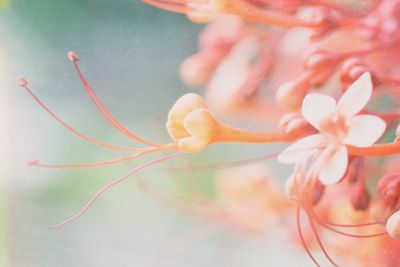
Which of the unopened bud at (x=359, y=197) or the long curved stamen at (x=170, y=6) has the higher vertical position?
the long curved stamen at (x=170, y=6)

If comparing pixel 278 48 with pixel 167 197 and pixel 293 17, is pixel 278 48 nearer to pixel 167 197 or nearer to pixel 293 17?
pixel 293 17

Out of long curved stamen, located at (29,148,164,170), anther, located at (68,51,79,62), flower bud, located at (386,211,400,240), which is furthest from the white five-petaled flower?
anther, located at (68,51,79,62)

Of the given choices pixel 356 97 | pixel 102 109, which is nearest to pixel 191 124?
pixel 102 109

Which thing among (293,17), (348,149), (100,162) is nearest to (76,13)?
(100,162)

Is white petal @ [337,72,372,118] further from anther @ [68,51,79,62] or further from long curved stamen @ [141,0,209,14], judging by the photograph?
anther @ [68,51,79,62]

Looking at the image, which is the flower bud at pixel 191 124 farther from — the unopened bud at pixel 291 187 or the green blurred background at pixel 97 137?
the unopened bud at pixel 291 187

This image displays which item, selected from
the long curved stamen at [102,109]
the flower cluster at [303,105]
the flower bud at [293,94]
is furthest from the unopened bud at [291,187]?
the long curved stamen at [102,109]
